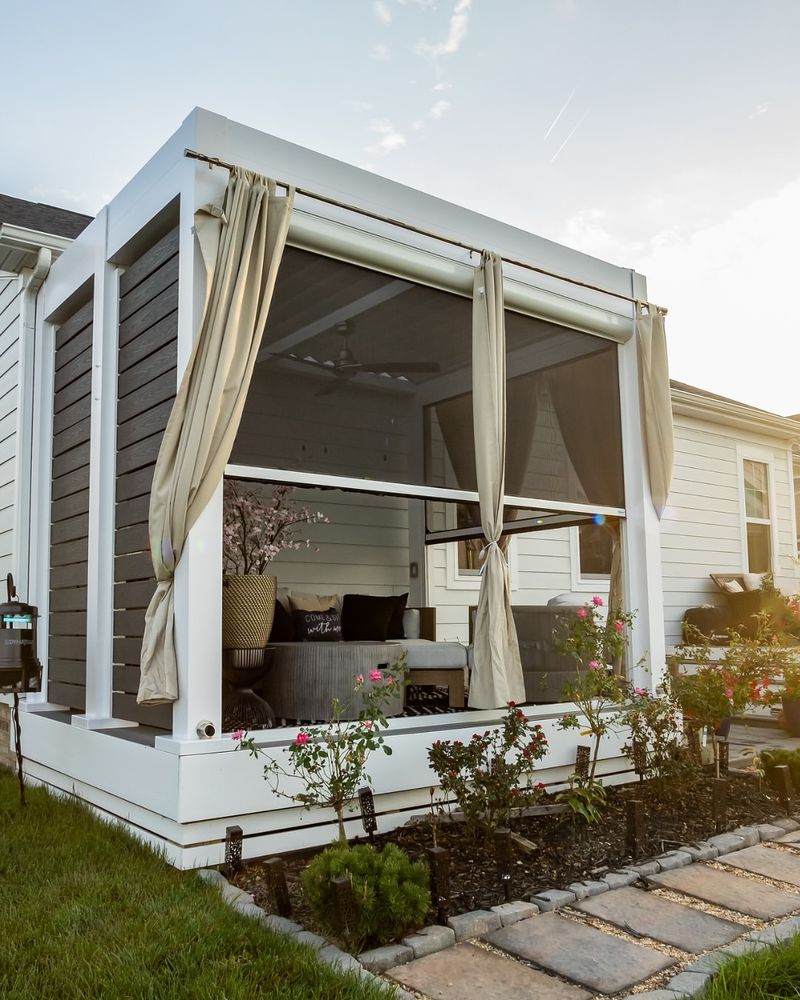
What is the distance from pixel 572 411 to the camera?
224 inches

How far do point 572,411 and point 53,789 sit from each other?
4.04m

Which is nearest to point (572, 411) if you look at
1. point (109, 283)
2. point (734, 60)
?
point (109, 283)

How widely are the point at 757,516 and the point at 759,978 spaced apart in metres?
9.88

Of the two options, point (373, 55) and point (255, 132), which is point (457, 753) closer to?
point (255, 132)

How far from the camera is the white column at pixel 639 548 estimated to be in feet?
18.7

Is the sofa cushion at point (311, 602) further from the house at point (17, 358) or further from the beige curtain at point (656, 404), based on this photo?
the beige curtain at point (656, 404)

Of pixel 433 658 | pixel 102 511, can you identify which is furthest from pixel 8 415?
pixel 433 658

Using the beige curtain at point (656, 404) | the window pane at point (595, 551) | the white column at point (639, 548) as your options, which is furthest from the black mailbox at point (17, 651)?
the window pane at point (595, 551)

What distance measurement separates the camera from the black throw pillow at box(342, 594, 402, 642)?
23.7 ft

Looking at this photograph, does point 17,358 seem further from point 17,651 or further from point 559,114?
point 559,114

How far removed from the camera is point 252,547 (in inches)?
274

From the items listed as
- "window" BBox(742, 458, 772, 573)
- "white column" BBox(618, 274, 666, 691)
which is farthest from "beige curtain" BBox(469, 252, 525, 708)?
"window" BBox(742, 458, 772, 573)

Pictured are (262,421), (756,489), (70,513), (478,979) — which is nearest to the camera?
(478,979)

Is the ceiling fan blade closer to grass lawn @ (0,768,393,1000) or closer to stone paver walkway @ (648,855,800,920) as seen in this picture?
grass lawn @ (0,768,393,1000)
